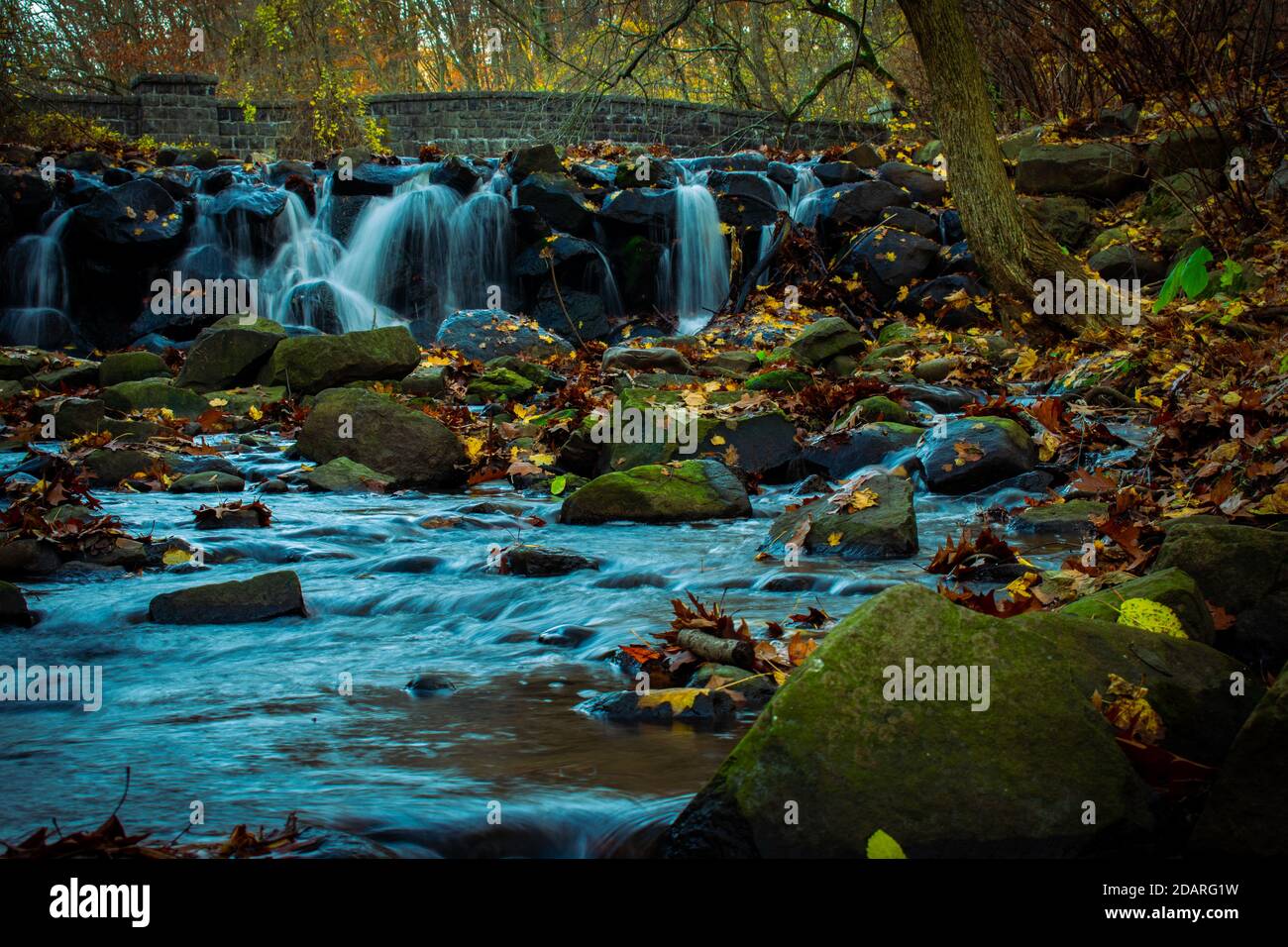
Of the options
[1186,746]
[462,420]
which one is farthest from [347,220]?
[1186,746]

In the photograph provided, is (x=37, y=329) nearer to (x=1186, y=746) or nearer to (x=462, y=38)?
(x=1186, y=746)

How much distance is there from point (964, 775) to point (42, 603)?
4.23 m

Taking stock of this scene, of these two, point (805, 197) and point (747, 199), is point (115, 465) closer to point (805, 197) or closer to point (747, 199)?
point (747, 199)

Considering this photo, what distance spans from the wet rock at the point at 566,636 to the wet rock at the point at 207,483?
4456 millimetres

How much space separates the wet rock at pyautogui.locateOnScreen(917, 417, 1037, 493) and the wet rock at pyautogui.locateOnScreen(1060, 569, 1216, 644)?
143 inches

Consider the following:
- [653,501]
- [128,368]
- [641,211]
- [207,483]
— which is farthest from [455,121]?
[653,501]

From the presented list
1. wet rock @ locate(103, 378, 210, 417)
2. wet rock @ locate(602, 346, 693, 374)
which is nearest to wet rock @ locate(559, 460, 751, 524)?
wet rock @ locate(602, 346, 693, 374)

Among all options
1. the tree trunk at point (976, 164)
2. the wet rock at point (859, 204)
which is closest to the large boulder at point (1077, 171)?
the wet rock at point (859, 204)

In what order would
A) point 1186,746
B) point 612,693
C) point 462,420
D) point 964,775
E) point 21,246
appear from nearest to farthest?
point 964,775, point 1186,746, point 612,693, point 462,420, point 21,246

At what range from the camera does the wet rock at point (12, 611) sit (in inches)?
179

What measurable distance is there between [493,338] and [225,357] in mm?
3169

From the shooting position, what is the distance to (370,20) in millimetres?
32688

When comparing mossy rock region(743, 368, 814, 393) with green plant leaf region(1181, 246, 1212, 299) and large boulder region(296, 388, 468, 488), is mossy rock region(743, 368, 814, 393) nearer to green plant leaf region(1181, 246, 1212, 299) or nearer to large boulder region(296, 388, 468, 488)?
large boulder region(296, 388, 468, 488)

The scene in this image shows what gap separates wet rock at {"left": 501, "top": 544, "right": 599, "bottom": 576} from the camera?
18.0 feet
